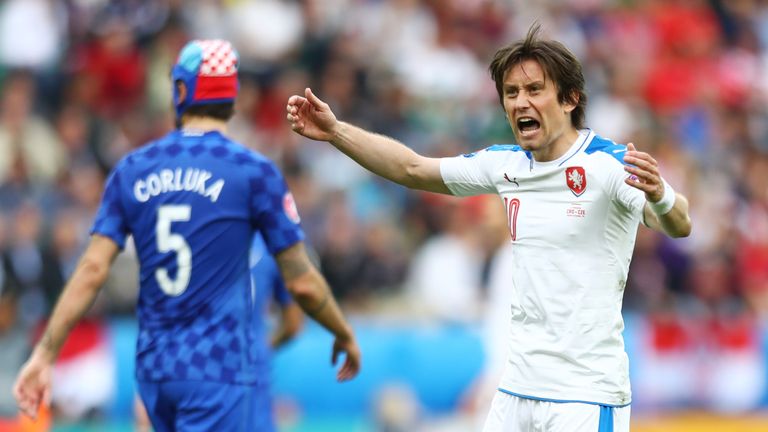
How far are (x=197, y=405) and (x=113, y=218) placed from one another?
0.96 meters

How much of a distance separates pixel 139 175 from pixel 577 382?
2.24 meters

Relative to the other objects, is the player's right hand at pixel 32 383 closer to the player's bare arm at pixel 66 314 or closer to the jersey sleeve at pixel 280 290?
the player's bare arm at pixel 66 314

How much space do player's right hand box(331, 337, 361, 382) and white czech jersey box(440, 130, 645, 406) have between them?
126 centimetres

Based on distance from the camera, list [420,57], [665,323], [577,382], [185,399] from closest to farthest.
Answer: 1. [577,382]
2. [185,399]
3. [665,323]
4. [420,57]

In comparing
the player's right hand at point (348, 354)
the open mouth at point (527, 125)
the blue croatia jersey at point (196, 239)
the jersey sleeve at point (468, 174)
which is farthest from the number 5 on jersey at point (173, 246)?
the open mouth at point (527, 125)

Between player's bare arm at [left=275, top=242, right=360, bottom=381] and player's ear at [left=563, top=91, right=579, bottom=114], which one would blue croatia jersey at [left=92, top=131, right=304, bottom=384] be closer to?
player's bare arm at [left=275, top=242, right=360, bottom=381]

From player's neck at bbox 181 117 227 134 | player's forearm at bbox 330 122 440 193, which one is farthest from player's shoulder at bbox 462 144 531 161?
player's neck at bbox 181 117 227 134

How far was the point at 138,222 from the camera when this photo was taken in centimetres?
623

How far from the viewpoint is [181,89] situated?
21.3ft

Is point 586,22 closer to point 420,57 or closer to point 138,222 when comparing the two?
point 420,57

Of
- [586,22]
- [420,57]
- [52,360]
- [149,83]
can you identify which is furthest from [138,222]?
[586,22]

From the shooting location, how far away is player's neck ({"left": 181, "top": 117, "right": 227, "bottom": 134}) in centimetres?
642

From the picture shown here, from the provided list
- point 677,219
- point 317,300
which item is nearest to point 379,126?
point 317,300

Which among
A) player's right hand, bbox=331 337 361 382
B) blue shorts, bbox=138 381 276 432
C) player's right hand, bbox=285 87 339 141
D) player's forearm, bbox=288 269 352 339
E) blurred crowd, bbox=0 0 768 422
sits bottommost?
blue shorts, bbox=138 381 276 432
